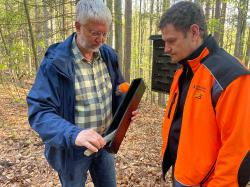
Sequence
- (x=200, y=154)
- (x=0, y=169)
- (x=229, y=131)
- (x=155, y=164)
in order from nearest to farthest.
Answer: (x=229, y=131) < (x=200, y=154) < (x=0, y=169) < (x=155, y=164)

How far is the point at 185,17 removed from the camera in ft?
6.10

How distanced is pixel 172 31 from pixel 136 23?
1280 inches

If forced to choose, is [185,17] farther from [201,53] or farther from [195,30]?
[201,53]

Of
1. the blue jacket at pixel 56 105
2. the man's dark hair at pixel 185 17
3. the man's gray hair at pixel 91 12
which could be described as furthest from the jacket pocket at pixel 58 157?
the man's dark hair at pixel 185 17

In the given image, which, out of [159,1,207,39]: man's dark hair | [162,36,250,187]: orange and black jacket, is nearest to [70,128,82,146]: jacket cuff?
[162,36,250,187]: orange and black jacket

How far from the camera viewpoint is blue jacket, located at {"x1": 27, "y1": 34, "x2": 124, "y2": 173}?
181 centimetres

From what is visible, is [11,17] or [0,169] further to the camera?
[11,17]

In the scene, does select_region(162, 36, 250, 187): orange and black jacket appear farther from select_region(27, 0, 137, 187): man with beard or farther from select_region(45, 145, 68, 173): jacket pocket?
select_region(45, 145, 68, 173): jacket pocket

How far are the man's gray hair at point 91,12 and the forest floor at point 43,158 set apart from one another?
9.68 feet

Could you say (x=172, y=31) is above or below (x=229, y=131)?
above

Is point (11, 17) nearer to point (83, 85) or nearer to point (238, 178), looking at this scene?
point (83, 85)

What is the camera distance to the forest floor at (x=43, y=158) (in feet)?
14.2

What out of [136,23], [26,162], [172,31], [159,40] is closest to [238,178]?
[172,31]

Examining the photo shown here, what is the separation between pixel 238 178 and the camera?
1.67 metres
